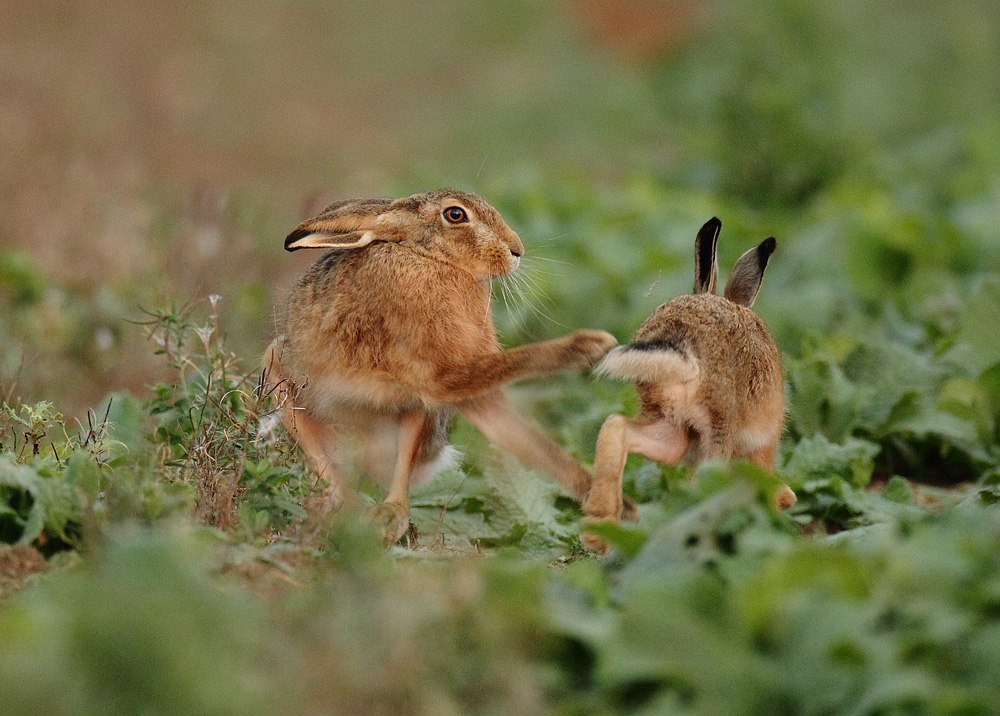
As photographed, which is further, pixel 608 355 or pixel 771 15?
pixel 771 15

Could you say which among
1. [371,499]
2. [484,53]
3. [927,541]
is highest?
[484,53]

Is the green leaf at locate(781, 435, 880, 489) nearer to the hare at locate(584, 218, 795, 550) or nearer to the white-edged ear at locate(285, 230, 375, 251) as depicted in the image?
the hare at locate(584, 218, 795, 550)

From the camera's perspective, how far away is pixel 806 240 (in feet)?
35.1

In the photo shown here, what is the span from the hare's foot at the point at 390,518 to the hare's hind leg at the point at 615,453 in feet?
2.20

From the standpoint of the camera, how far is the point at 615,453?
5.29 m

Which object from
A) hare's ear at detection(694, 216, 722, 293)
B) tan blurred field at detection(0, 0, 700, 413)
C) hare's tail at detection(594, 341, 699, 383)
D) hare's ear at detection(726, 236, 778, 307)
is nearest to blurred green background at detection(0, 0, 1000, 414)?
tan blurred field at detection(0, 0, 700, 413)

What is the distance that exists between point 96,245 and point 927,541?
7.35 meters

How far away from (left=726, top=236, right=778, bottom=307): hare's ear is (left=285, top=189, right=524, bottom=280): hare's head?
3.03 feet

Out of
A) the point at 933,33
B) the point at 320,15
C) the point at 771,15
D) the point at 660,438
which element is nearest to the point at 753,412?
the point at 660,438

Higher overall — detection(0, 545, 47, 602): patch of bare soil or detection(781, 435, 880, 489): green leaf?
detection(0, 545, 47, 602): patch of bare soil

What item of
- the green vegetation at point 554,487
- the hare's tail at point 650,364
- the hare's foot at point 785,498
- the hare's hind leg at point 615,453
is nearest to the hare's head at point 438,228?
the green vegetation at point 554,487

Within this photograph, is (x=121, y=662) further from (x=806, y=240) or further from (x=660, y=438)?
(x=806, y=240)

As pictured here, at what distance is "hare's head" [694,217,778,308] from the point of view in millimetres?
5961

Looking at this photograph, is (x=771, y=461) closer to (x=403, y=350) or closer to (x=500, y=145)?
(x=403, y=350)
